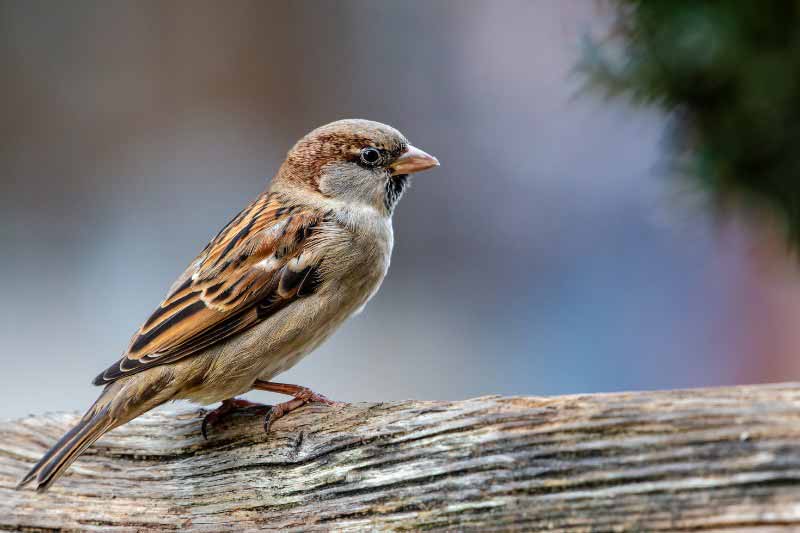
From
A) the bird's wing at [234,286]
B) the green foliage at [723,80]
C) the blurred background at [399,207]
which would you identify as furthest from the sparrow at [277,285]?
the blurred background at [399,207]

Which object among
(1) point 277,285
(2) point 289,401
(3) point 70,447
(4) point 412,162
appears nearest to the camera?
(3) point 70,447

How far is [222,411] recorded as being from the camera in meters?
1.91

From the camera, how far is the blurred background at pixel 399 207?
4340 mm

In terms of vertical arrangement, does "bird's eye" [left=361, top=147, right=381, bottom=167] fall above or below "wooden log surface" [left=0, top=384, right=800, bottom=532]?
above

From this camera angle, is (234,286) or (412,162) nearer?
(234,286)

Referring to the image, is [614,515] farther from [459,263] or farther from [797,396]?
[459,263]

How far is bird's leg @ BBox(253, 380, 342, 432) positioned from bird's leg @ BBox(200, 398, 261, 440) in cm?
8

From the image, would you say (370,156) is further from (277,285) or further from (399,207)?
(399,207)

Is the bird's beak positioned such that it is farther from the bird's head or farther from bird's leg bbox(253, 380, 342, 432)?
bird's leg bbox(253, 380, 342, 432)

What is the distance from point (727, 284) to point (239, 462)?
2.79m

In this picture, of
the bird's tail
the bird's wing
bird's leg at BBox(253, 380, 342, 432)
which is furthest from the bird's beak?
the bird's tail

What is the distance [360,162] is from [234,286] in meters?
0.47

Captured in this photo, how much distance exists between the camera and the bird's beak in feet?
7.70

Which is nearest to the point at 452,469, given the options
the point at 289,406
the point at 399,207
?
the point at 289,406
